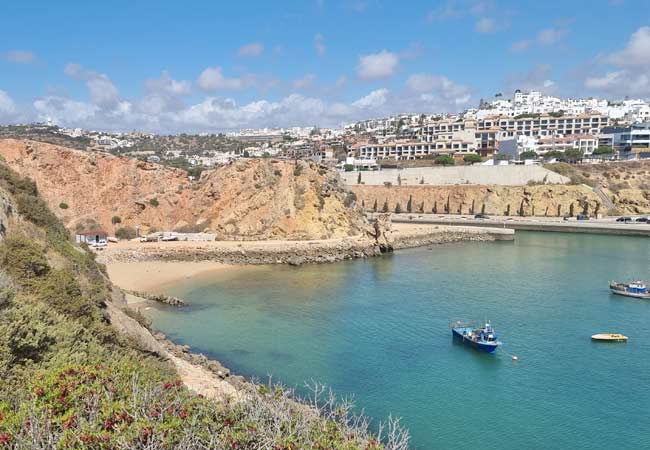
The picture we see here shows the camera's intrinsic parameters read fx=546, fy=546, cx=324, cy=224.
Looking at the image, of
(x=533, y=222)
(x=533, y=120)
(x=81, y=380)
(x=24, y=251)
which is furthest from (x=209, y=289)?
(x=533, y=120)

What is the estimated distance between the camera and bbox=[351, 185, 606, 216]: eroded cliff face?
67.2 metres

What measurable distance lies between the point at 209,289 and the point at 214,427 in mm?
25623

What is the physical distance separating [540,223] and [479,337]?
44.3 meters

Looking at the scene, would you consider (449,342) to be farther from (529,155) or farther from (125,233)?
(529,155)

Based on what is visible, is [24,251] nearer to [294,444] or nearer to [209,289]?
[294,444]

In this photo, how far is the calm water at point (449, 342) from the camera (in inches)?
630

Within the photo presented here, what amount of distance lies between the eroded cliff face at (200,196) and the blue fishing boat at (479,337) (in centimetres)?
2571

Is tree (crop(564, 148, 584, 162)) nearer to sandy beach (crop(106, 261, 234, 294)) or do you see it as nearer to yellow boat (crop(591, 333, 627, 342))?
sandy beach (crop(106, 261, 234, 294))

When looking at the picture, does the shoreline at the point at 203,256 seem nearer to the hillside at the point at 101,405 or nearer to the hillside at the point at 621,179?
the hillside at the point at 101,405

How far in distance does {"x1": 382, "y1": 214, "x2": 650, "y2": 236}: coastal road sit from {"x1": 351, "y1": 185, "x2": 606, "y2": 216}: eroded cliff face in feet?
7.59

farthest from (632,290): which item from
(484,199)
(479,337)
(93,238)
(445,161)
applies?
(445,161)

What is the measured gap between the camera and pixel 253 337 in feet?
77.2

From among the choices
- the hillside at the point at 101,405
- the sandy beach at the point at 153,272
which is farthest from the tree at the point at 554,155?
the hillside at the point at 101,405

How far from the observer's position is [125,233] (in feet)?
162
